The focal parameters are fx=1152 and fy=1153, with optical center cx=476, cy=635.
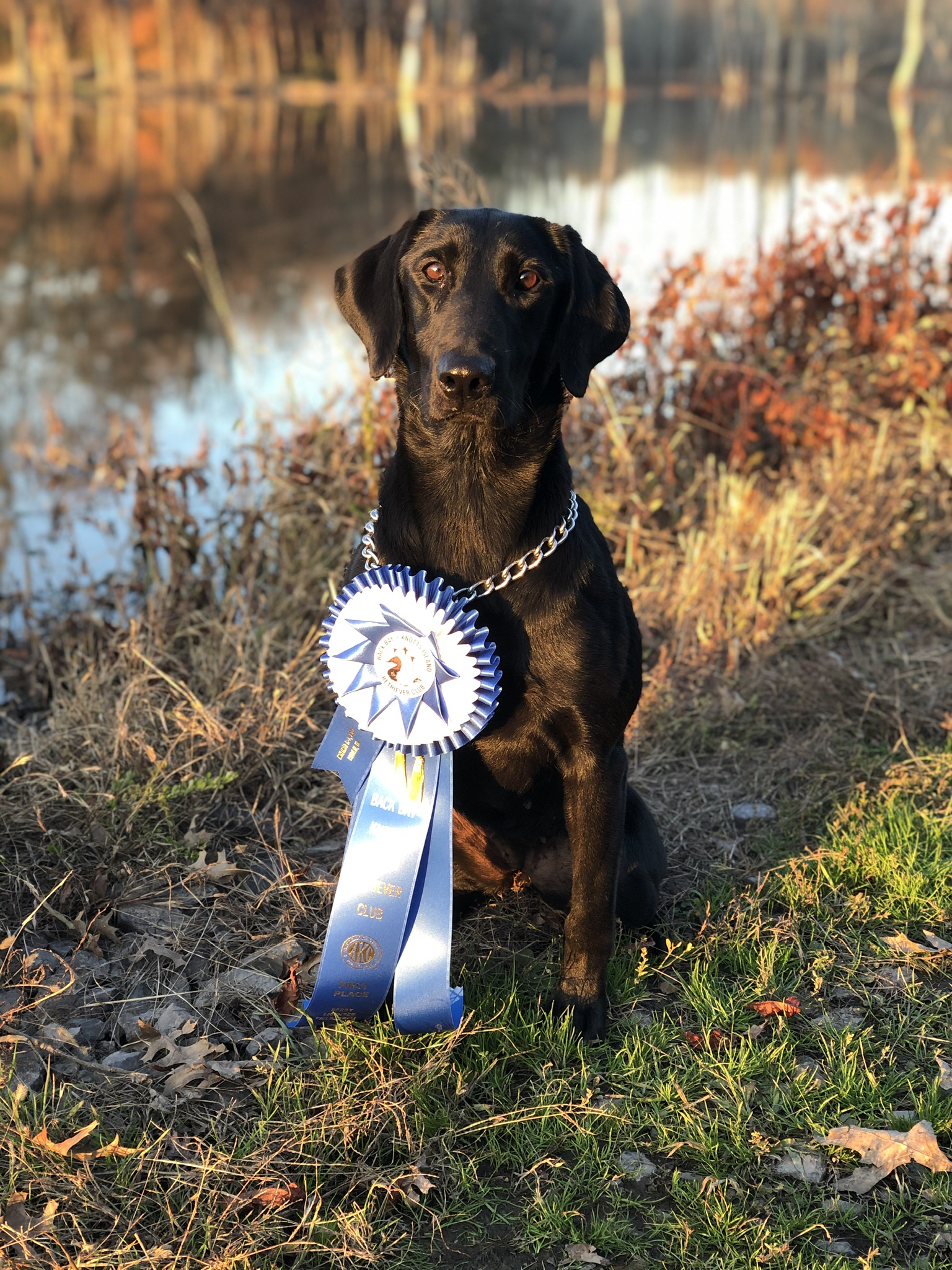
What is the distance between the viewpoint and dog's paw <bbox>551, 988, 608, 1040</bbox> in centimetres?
263

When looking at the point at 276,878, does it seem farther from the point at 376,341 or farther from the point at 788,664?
the point at 788,664

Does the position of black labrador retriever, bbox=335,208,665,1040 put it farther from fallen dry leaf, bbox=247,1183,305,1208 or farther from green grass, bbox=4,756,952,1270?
fallen dry leaf, bbox=247,1183,305,1208

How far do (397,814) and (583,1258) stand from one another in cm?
97

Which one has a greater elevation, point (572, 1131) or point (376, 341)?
Answer: point (376, 341)

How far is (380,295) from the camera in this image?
2.60 m

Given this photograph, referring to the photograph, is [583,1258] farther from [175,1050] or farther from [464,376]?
[464,376]

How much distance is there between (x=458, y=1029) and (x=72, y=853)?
125cm

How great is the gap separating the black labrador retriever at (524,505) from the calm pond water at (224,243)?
2.55 metres

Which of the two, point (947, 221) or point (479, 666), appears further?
point (947, 221)

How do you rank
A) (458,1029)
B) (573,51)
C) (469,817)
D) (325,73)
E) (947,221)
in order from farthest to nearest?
(573,51) → (325,73) → (947,221) → (469,817) → (458,1029)

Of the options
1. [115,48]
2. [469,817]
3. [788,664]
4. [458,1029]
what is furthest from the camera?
[115,48]

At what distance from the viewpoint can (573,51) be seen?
6469 cm

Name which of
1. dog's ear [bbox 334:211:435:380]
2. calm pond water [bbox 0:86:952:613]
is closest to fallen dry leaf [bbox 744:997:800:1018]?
dog's ear [bbox 334:211:435:380]

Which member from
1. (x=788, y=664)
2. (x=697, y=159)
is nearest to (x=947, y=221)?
(x=788, y=664)
